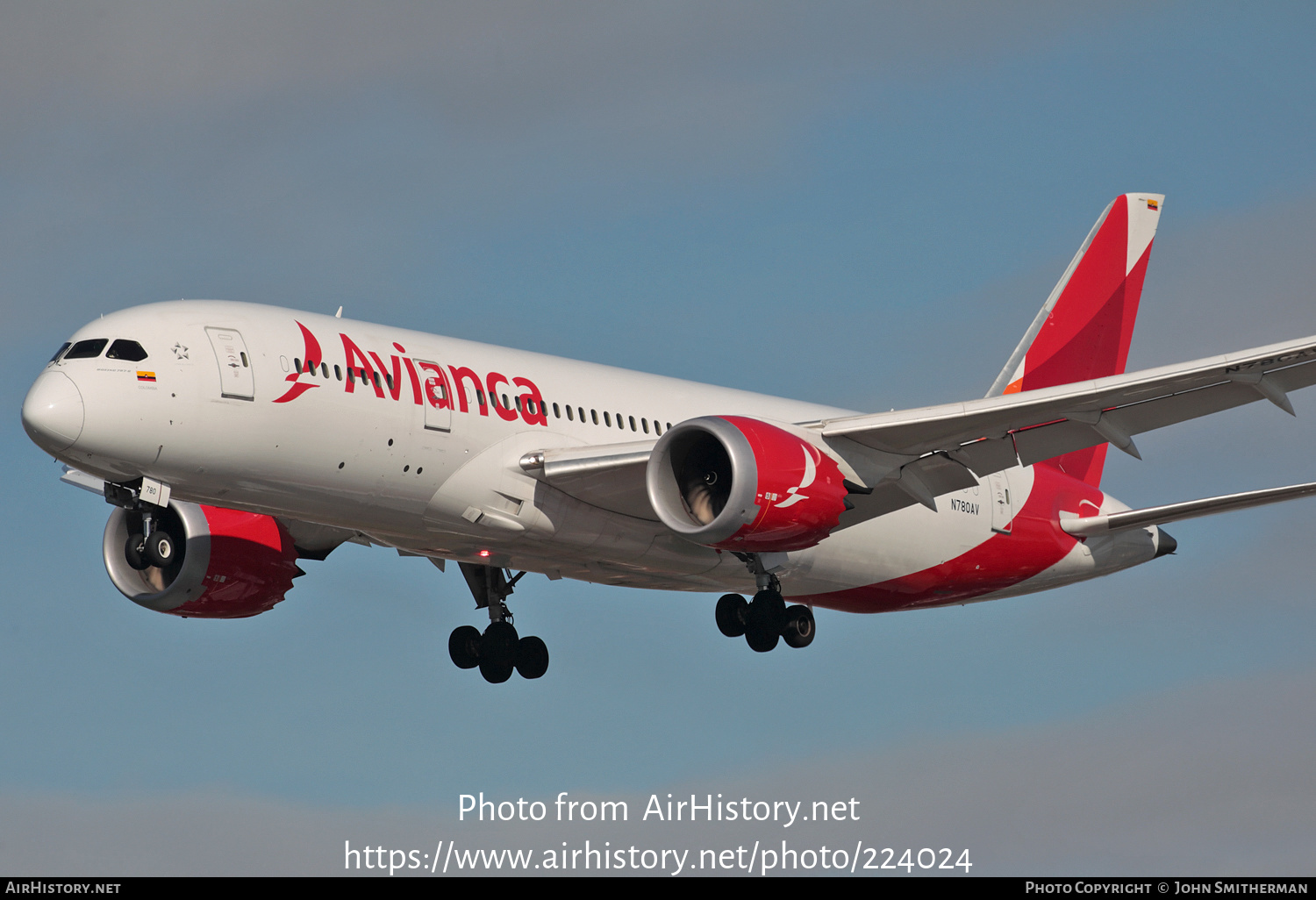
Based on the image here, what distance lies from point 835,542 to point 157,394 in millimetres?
A: 12943

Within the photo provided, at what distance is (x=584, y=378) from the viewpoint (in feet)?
98.6

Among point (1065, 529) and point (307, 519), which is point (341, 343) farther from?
point (1065, 529)

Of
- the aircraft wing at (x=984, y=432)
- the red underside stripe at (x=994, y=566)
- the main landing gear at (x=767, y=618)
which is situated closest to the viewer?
the aircraft wing at (x=984, y=432)

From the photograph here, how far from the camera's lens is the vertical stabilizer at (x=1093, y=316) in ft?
124

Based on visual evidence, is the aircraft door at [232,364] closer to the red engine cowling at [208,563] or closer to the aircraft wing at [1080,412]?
the red engine cowling at [208,563]

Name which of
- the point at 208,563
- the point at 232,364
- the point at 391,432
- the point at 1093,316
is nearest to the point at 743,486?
the point at 391,432

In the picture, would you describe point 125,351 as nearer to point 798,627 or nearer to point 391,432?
point 391,432

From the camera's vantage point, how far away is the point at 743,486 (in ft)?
88.5

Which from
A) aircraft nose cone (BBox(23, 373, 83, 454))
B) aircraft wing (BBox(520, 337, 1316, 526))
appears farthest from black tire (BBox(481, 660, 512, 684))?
aircraft nose cone (BBox(23, 373, 83, 454))

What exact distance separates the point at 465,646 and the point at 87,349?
1148cm

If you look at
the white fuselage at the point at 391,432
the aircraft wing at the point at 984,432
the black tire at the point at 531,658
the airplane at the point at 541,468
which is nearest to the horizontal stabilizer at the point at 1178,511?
the airplane at the point at 541,468

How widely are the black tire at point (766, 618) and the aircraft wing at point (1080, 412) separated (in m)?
3.76

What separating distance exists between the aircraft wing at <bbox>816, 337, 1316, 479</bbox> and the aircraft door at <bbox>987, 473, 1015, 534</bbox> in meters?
5.02

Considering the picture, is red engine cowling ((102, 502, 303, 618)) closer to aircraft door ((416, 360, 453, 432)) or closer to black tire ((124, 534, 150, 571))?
black tire ((124, 534, 150, 571))
